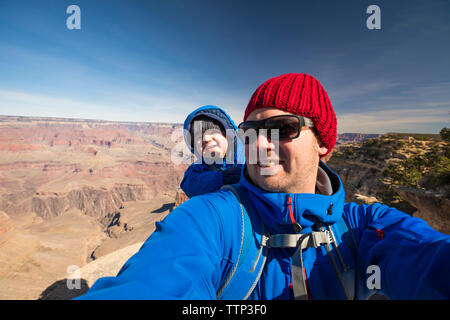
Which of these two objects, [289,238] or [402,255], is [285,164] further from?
[402,255]

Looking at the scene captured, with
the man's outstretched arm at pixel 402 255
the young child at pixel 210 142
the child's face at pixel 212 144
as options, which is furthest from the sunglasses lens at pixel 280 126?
the child's face at pixel 212 144

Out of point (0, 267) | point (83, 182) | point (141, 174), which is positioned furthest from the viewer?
point (141, 174)

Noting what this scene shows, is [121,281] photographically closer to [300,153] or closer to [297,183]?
[297,183]

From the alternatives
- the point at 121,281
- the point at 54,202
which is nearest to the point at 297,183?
the point at 121,281

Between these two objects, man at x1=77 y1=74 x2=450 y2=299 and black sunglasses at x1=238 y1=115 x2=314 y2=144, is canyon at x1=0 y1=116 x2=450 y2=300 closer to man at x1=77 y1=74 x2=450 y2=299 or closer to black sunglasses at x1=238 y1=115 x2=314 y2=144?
man at x1=77 y1=74 x2=450 y2=299

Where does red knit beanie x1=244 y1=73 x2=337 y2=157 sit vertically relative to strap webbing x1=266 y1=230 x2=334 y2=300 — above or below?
above

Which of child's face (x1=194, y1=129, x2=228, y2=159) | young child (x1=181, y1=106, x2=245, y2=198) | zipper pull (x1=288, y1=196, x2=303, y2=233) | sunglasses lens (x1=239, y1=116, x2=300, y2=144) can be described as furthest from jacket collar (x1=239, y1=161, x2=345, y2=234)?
child's face (x1=194, y1=129, x2=228, y2=159)
